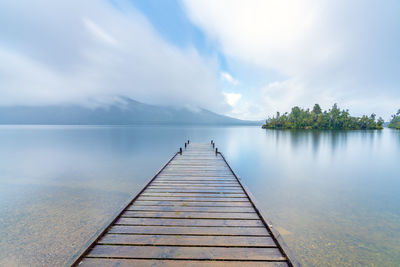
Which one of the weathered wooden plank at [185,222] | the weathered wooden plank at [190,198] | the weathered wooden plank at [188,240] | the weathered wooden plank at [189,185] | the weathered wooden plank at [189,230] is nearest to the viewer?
the weathered wooden plank at [188,240]

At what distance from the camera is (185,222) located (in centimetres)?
409

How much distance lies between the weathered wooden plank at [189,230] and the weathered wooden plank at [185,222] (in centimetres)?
12

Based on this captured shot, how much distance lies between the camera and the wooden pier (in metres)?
2.95

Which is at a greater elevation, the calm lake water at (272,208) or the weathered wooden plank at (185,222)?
the weathered wooden plank at (185,222)

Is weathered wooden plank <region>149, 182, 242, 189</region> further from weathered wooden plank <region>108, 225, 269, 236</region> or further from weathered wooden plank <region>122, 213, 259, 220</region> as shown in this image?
weathered wooden plank <region>108, 225, 269, 236</region>

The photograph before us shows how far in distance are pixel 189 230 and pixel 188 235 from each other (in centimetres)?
17

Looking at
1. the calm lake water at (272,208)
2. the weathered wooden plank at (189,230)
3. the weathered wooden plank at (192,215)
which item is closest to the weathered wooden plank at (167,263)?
the weathered wooden plank at (189,230)

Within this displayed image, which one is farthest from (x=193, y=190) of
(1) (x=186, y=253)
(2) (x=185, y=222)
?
(1) (x=186, y=253)

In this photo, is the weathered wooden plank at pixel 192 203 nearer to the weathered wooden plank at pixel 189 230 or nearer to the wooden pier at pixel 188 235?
the wooden pier at pixel 188 235

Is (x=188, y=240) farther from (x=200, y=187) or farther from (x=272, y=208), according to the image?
(x=272, y=208)

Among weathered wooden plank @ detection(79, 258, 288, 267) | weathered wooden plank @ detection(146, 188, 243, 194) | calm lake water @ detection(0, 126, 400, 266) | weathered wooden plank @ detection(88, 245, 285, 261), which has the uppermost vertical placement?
weathered wooden plank @ detection(88, 245, 285, 261)

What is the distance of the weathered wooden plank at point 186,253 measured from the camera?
3.00 meters

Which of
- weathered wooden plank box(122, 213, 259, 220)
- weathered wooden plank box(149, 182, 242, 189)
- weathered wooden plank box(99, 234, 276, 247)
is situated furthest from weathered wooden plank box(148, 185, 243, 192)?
weathered wooden plank box(99, 234, 276, 247)

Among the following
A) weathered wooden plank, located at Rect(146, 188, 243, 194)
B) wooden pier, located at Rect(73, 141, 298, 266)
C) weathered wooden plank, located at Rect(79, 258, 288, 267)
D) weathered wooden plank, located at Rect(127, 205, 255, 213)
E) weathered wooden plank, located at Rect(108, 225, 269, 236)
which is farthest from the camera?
weathered wooden plank, located at Rect(146, 188, 243, 194)
